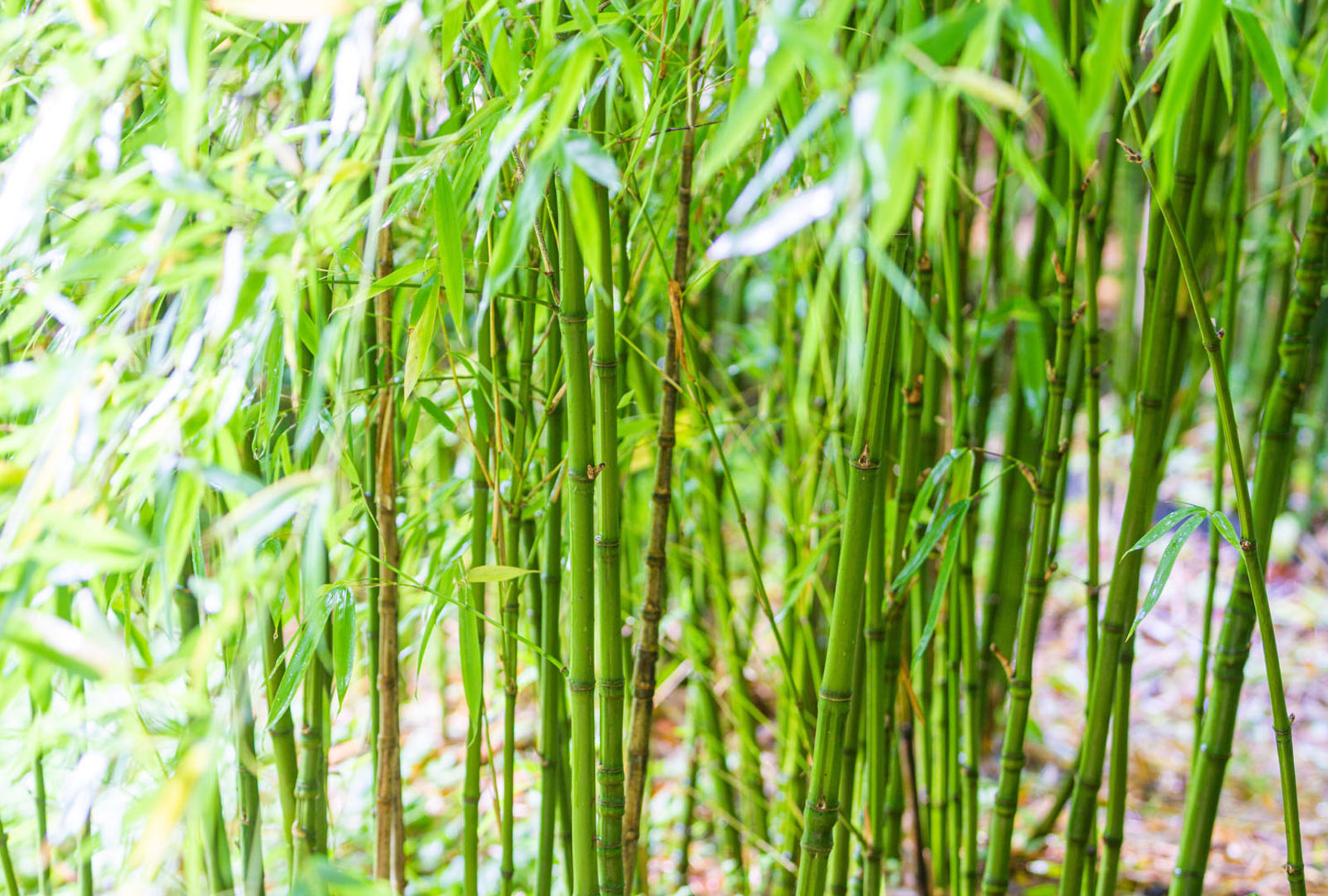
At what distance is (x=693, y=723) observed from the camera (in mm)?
1399

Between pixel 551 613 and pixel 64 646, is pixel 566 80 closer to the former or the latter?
pixel 64 646

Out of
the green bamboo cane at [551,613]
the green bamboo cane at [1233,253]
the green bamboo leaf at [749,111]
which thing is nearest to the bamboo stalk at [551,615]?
the green bamboo cane at [551,613]

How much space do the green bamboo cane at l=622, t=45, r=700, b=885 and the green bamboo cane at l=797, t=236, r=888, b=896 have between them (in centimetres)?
15

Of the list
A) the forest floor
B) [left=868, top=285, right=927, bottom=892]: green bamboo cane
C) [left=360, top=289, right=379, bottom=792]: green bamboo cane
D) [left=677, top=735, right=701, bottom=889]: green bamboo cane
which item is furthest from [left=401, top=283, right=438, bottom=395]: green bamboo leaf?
[left=677, top=735, right=701, bottom=889]: green bamboo cane

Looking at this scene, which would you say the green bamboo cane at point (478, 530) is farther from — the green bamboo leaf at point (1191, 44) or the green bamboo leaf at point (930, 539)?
the green bamboo leaf at point (1191, 44)

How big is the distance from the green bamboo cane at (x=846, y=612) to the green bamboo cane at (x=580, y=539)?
164 millimetres

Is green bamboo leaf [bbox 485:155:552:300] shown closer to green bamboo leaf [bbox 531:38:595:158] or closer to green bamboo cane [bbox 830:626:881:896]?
green bamboo leaf [bbox 531:38:595:158]

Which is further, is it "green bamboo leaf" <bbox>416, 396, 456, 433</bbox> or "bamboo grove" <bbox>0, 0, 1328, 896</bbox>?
"green bamboo leaf" <bbox>416, 396, 456, 433</bbox>

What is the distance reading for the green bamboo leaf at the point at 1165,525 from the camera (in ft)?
2.13

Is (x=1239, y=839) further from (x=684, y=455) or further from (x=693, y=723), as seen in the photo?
(x=684, y=455)

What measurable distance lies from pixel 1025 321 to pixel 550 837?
0.71 m

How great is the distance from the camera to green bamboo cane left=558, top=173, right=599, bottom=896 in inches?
24.5

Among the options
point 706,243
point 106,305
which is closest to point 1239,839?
point 706,243

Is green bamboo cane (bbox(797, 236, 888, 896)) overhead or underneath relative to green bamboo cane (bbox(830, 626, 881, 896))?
overhead
